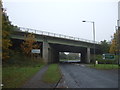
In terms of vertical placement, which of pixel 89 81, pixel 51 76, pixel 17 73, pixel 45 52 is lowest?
pixel 17 73

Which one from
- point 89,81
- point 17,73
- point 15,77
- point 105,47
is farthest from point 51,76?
point 105,47

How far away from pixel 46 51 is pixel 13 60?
11328 millimetres

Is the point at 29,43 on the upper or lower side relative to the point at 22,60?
upper

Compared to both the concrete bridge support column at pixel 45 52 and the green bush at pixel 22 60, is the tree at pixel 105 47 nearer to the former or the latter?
the concrete bridge support column at pixel 45 52

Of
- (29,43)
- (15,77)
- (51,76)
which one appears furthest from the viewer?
(29,43)

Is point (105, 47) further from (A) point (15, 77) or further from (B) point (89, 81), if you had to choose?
(A) point (15, 77)

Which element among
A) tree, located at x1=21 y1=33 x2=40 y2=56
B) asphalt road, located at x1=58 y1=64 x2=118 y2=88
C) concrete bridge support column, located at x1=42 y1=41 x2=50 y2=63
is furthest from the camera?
concrete bridge support column, located at x1=42 y1=41 x2=50 y2=63

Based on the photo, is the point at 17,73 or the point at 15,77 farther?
the point at 17,73

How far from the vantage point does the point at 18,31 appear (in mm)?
49250

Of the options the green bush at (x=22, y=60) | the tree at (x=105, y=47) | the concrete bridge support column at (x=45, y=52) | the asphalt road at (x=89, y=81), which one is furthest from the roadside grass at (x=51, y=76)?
the tree at (x=105, y=47)

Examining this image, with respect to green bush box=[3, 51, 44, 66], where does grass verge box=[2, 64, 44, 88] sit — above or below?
above

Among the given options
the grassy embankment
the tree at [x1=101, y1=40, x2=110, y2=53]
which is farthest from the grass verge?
the tree at [x1=101, y1=40, x2=110, y2=53]

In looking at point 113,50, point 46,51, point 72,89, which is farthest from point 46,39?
point 72,89

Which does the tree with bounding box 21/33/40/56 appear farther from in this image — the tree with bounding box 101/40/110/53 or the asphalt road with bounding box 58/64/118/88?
the tree with bounding box 101/40/110/53
